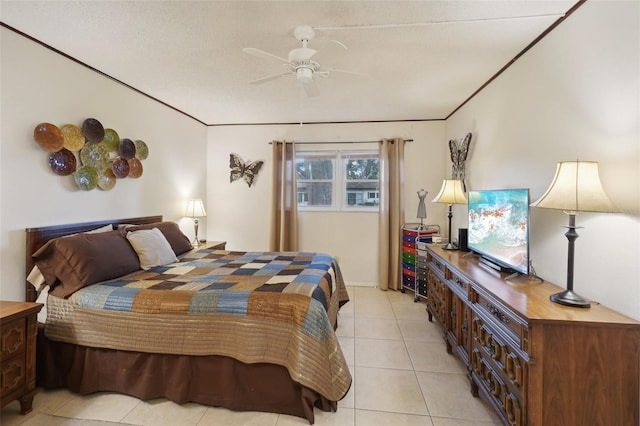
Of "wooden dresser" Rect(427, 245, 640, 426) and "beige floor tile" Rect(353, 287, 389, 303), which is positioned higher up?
"wooden dresser" Rect(427, 245, 640, 426)

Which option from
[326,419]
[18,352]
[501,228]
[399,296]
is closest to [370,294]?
[399,296]

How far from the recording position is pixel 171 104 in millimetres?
3686

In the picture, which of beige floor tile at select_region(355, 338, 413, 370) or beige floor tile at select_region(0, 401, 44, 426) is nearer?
beige floor tile at select_region(0, 401, 44, 426)

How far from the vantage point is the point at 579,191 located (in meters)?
1.42

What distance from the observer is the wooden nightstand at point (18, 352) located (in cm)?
161

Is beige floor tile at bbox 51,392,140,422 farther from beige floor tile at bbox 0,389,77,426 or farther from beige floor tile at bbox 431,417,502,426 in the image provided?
beige floor tile at bbox 431,417,502,426

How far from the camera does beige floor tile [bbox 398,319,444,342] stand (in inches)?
112

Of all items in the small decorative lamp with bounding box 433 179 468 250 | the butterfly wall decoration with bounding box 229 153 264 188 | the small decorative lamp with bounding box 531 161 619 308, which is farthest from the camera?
the butterfly wall decoration with bounding box 229 153 264 188

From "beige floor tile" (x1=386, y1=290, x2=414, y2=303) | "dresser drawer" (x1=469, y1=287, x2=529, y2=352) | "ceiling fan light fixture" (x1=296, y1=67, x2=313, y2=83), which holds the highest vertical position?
"ceiling fan light fixture" (x1=296, y1=67, x2=313, y2=83)

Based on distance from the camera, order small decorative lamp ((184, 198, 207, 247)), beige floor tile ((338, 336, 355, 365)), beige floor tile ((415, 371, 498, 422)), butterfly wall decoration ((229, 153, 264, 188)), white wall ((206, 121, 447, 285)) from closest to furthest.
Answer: beige floor tile ((415, 371, 498, 422)) < beige floor tile ((338, 336, 355, 365)) < small decorative lamp ((184, 198, 207, 247)) < white wall ((206, 121, 447, 285)) < butterfly wall decoration ((229, 153, 264, 188))

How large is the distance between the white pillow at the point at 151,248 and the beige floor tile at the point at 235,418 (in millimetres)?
1366

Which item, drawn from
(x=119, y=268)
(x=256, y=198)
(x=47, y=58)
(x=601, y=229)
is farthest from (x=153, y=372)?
(x=256, y=198)

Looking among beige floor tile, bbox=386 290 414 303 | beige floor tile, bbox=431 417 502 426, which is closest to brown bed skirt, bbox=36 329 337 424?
beige floor tile, bbox=431 417 502 426

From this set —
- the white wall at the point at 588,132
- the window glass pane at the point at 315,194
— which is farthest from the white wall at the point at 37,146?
the white wall at the point at 588,132
